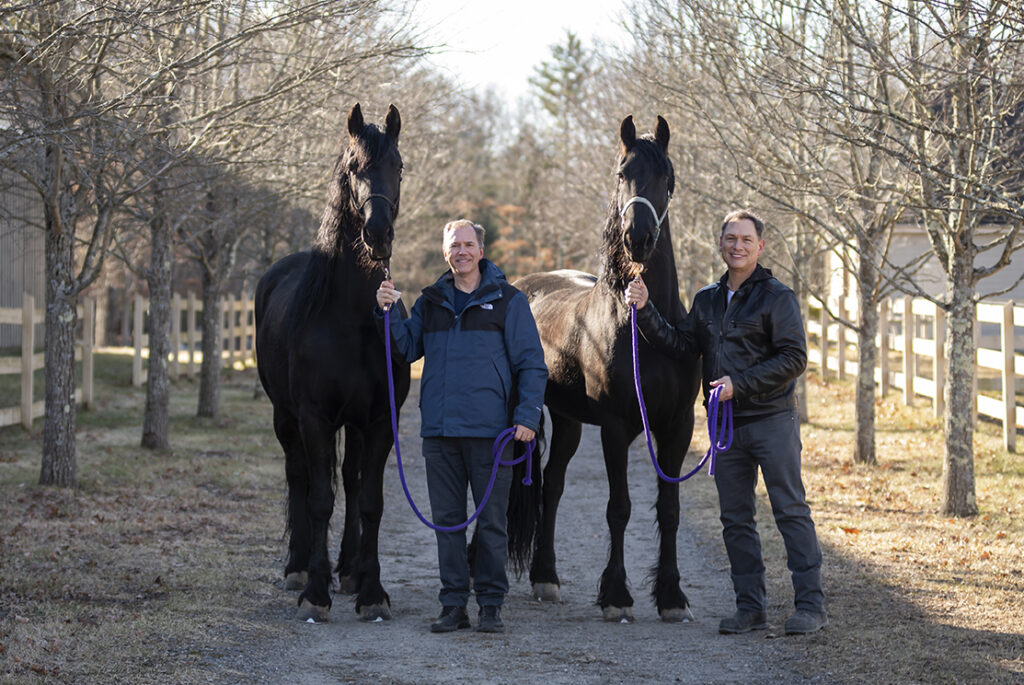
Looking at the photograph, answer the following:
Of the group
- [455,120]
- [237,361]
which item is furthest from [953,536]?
[237,361]

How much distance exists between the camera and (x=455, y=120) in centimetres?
2466

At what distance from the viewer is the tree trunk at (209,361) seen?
1490 centimetres

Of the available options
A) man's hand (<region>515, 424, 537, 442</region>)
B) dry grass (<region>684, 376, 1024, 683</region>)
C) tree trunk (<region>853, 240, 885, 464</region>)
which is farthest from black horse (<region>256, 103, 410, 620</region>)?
tree trunk (<region>853, 240, 885, 464</region>)

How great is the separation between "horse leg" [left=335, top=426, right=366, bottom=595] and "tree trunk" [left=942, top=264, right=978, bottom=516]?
4383 mm

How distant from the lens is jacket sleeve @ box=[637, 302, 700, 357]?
17.5 ft

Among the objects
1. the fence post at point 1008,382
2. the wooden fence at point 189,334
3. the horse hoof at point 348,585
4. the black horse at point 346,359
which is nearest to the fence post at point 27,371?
the wooden fence at point 189,334

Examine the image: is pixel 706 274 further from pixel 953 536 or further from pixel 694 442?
pixel 953 536

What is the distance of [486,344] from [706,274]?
15.7m

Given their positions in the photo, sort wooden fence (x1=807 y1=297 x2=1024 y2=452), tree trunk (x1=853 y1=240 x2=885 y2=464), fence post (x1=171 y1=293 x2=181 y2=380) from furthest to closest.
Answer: fence post (x1=171 y1=293 x2=181 y2=380)
wooden fence (x1=807 y1=297 x2=1024 y2=452)
tree trunk (x1=853 y1=240 x2=885 y2=464)

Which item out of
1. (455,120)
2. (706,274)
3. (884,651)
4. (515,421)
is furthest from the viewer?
(455,120)

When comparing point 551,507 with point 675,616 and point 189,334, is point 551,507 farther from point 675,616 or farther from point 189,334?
point 189,334

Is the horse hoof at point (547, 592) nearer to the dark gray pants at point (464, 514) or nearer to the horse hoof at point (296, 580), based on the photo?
the dark gray pants at point (464, 514)

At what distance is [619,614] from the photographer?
5523 mm

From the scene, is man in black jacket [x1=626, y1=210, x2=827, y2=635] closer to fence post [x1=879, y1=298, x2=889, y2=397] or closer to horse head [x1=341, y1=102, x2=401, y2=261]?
horse head [x1=341, y1=102, x2=401, y2=261]
